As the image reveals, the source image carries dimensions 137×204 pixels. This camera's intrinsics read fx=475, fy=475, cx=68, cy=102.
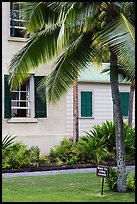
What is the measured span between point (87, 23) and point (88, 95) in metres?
11.1

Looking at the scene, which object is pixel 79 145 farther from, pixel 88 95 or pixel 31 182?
pixel 31 182

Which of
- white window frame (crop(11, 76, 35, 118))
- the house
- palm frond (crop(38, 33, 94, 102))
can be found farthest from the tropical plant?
palm frond (crop(38, 33, 94, 102))

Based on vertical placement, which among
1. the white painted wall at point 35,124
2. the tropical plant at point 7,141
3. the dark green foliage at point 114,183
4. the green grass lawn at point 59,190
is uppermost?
the white painted wall at point 35,124

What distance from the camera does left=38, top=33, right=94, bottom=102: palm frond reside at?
1171cm

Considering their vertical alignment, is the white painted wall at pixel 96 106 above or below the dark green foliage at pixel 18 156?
above

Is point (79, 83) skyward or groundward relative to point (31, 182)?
skyward

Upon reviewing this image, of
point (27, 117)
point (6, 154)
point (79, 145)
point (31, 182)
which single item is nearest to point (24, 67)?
point (31, 182)

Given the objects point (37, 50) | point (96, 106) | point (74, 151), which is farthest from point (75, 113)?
point (37, 50)

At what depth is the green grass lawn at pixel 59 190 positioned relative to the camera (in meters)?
10.3

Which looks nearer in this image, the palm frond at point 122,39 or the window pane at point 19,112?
the palm frond at point 122,39

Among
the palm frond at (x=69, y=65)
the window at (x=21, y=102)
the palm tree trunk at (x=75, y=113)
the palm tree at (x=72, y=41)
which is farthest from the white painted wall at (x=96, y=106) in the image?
the palm frond at (x=69, y=65)

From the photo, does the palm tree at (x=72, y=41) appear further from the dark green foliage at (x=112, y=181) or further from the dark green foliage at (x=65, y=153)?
the dark green foliage at (x=65, y=153)

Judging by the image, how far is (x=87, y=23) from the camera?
10.6 m

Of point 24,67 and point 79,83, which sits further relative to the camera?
point 79,83
